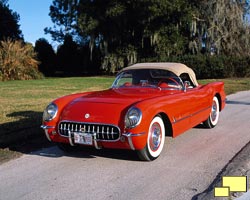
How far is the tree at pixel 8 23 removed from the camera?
39.7 m

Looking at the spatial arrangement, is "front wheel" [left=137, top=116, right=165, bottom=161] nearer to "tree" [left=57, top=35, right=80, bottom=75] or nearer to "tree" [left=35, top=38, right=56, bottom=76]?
"tree" [left=57, top=35, right=80, bottom=75]

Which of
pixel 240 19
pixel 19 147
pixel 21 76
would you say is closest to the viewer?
pixel 19 147

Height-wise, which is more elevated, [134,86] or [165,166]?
[134,86]

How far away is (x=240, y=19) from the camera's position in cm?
2603

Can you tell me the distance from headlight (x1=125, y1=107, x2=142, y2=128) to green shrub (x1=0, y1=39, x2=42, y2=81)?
969 inches

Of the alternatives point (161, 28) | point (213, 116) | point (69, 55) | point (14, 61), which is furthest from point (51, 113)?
point (69, 55)

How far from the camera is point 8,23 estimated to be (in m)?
40.3

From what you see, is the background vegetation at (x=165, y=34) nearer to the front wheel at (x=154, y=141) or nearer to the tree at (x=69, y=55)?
the tree at (x=69, y=55)

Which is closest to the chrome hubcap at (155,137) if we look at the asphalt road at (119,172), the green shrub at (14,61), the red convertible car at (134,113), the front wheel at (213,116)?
the red convertible car at (134,113)

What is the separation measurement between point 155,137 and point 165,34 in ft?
75.0

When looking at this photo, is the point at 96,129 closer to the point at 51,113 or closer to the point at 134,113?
the point at 134,113

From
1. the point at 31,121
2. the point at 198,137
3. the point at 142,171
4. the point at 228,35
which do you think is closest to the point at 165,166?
the point at 142,171

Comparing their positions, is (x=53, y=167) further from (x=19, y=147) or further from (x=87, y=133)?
(x=19, y=147)

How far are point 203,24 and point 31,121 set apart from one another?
21.3m
